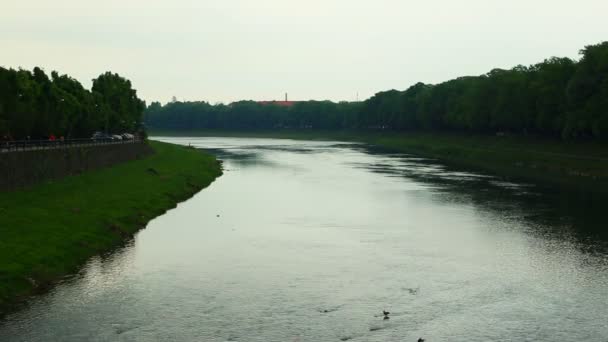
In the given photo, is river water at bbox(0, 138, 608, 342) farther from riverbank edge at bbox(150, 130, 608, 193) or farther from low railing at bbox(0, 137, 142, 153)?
riverbank edge at bbox(150, 130, 608, 193)

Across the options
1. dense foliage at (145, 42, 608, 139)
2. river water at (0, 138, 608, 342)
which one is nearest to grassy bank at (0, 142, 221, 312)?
river water at (0, 138, 608, 342)

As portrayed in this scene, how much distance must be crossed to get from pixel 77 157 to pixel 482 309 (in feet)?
174

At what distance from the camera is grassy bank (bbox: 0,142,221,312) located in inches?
1318

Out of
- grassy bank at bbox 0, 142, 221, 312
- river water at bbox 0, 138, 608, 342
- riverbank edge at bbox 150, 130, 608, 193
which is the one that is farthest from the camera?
riverbank edge at bbox 150, 130, 608, 193

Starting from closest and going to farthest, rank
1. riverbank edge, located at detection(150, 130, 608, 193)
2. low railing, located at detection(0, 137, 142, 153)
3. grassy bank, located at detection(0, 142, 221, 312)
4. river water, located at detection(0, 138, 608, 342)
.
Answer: river water, located at detection(0, 138, 608, 342) < grassy bank, located at detection(0, 142, 221, 312) < low railing, located at detection(0, 137, 142, 153) < riverbank edge, located at detection(150, 130, 608, 193)

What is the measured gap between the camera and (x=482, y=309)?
29.7 meters

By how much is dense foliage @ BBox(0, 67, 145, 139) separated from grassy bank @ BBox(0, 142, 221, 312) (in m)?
8.31

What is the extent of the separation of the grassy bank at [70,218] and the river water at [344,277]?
4.96ft

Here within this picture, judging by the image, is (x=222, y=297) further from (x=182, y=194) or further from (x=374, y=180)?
(x=374, y=180)

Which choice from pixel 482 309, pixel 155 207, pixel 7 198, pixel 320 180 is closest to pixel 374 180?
pixel 320 180

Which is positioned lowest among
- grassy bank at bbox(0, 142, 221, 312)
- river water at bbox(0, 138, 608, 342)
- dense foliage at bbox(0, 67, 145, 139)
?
river water at bbox(0, 138, 608, 342)

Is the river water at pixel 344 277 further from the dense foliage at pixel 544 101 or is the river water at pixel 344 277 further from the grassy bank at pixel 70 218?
A: the dense foliage at pixel 544 101

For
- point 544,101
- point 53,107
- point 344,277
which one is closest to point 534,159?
point 544,101

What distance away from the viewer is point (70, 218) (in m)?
46.0
